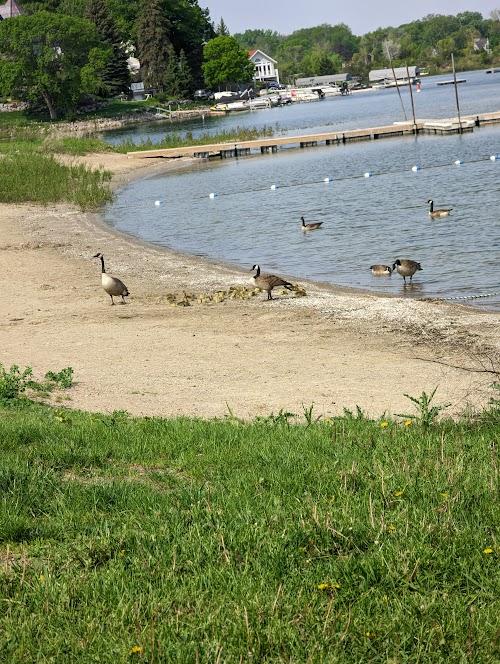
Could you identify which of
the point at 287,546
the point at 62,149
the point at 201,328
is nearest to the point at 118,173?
the point at 62,149

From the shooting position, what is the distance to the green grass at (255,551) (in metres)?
4.42

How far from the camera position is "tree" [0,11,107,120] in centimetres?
9662

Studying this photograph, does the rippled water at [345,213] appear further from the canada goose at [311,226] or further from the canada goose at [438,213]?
the canada goose at [311,226]

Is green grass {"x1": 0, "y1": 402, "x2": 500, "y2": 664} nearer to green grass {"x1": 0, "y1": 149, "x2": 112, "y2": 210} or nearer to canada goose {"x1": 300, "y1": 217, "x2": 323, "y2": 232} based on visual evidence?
canada goose {"x1": 300, "y1": 217, "x2": 323, "y2": 232}

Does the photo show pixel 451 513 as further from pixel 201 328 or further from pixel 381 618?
pixel 201 328

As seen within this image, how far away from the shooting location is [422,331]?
15.2m

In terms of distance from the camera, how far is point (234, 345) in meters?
14.7

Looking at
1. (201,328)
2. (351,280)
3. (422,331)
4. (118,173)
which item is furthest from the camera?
(118,173)

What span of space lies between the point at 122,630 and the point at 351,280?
17437 mm

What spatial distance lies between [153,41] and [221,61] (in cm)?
1689

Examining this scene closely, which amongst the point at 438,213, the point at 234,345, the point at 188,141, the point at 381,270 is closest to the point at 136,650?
the point at 234,345

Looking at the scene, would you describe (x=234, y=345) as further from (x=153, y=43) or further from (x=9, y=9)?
(x=9, y=9)

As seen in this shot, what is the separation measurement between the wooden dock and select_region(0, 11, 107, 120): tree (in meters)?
39.0

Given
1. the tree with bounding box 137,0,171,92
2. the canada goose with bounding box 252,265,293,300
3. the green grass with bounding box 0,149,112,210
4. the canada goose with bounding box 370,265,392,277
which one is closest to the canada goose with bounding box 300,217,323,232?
the canada goose with bounding box 370,265,392,277
